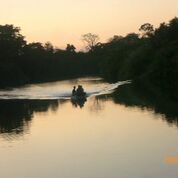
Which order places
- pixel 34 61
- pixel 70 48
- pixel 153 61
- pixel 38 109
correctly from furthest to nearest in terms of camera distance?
pixel 70 48
pixel 34 61
pixel 153 61
pixel 38 109

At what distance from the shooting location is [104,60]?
10938 centimetres

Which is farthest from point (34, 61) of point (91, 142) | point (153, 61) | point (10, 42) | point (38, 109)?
point (91, 142)

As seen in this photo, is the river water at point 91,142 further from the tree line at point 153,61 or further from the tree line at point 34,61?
the tree line at point 34,61

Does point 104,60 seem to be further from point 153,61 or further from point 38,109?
point 38,109

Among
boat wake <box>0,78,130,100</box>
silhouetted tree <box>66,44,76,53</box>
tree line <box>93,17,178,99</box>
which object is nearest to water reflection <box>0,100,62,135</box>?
boat wake <box>0,78,130,100</box>

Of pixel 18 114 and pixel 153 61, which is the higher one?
pixel 153 61

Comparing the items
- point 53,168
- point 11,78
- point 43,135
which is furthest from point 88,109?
point 11,78

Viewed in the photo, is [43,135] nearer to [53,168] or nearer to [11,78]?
[53,168]

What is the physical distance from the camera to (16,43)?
351 feet

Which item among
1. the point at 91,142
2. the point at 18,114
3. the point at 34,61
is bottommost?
the point at 91,142

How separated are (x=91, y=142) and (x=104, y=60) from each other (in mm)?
86451

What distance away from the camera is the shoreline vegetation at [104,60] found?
66.6m

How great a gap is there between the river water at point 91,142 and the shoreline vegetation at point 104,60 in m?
11.7

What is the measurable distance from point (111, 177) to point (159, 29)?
206 feet
